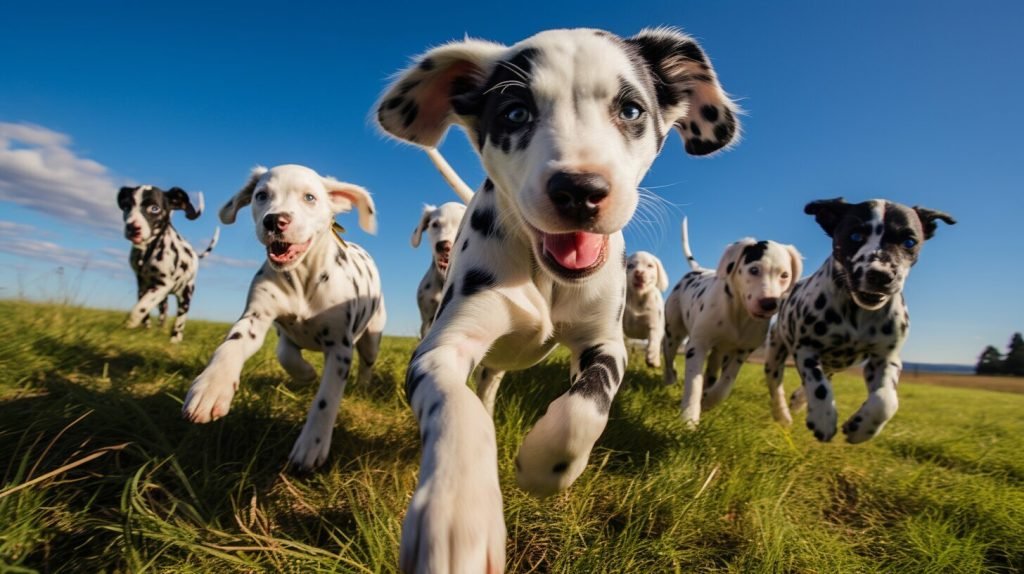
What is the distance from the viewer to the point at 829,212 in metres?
5.75

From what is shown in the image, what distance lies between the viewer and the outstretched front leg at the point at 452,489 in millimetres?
1572

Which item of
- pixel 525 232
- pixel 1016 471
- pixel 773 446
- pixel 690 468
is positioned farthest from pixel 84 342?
pixel 1016 471

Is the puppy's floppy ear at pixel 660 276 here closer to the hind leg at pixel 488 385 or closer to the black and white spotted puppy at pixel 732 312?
the black and white spotted puppy at pixel 732 312

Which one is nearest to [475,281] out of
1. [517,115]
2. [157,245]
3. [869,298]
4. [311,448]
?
[517,115]

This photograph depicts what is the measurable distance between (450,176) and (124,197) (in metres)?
7.20

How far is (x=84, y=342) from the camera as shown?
5.09 meters

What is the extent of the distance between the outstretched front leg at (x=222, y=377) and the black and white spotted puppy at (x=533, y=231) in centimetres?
A: 151

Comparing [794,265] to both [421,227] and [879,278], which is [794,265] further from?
[421,227]

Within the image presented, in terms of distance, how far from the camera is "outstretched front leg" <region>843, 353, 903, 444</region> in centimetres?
470

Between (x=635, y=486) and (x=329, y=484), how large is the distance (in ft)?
6.51

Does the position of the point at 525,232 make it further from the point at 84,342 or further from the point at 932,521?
the point at 84,342

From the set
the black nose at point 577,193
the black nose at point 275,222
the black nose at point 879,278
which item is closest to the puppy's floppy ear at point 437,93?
the black nose at point 577,193

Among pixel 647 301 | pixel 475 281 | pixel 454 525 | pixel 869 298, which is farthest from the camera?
pixel 647 301

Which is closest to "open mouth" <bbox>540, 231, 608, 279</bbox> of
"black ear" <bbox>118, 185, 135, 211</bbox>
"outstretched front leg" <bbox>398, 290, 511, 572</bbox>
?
"outstretched front leg" <bbox>398, 290, 511, 572</bbox>
